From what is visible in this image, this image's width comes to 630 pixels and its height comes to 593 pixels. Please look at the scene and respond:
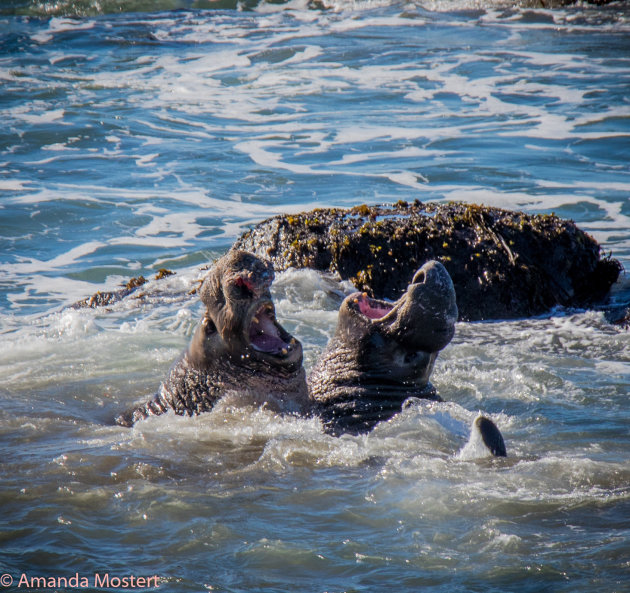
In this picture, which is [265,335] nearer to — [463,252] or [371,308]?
[371,308]

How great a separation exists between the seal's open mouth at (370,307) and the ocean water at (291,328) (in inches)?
27.8

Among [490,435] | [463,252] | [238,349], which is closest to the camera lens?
[490,435]

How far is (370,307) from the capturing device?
18.9 ft

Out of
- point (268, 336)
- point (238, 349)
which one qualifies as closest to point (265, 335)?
point (268, 336)

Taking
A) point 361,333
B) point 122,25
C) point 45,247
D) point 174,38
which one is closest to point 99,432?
point 361,333

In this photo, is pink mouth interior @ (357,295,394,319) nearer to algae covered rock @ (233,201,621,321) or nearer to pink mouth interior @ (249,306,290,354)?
pink mouth interior @ (249,306,290,354)

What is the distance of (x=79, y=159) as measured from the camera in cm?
1577

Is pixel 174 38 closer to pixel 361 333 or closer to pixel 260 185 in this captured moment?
pixel 260 185

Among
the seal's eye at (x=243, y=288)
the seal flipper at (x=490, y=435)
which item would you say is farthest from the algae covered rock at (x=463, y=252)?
the seal's eye at (x=243, y=288)

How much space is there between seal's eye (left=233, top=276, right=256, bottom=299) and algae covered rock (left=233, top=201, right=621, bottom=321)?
3.90 m

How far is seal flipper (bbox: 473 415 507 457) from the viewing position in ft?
14.9

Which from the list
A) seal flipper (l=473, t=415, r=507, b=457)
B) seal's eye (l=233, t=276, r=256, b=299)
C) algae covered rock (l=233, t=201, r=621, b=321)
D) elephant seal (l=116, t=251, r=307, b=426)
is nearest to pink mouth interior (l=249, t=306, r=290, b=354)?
elephant seal (l=116, t=251, r=307, b=426)

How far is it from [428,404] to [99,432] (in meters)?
2.18

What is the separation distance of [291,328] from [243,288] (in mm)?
3496
